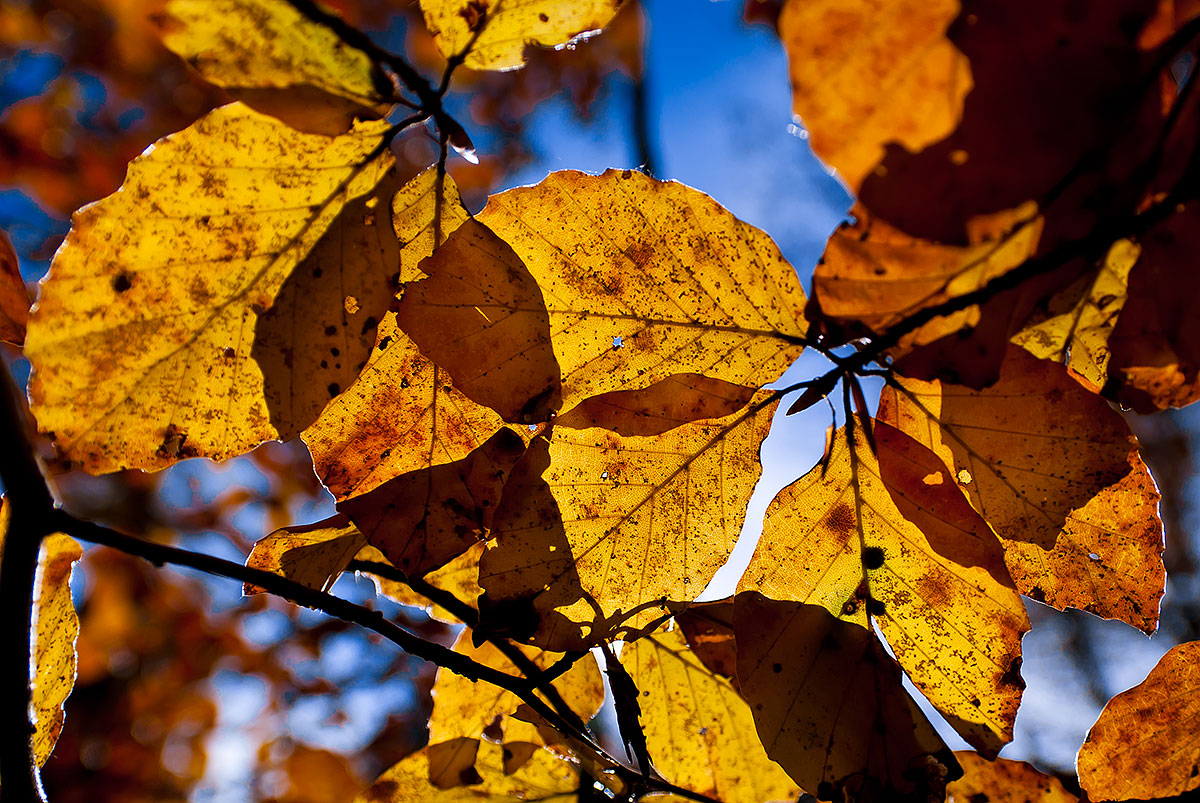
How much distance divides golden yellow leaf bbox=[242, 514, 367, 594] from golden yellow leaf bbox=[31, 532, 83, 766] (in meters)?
0.13

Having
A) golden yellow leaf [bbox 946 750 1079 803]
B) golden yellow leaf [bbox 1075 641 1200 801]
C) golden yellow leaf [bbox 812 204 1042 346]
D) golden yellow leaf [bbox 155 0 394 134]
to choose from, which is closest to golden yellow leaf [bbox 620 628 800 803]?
golden yellow leaf [bbox 946 750 1079 803]

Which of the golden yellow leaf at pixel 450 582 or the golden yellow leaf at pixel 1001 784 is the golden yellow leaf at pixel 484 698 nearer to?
the golden yellow leaf at pixel 450 582

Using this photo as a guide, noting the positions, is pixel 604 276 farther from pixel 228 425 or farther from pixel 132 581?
pixel 132 581

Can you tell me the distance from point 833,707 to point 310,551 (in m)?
0.45

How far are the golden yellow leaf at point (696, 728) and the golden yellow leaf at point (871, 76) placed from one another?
0.60 metres

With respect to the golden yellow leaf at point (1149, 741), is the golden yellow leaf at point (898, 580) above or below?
above

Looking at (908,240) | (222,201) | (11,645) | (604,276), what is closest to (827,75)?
(908,240)

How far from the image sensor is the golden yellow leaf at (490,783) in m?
0.70

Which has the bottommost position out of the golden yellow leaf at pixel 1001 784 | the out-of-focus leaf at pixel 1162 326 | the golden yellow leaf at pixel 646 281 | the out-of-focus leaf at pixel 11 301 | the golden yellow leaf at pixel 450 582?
the golden yellow leaf at pixel 1001 784

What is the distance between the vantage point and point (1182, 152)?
1.09 ft

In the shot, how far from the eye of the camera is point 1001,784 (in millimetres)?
654

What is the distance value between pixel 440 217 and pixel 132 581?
17.9 feet

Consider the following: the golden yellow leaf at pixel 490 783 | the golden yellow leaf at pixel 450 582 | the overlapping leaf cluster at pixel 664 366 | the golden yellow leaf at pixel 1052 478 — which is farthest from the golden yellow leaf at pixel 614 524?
the golden yellow leaf at pixel 490 783

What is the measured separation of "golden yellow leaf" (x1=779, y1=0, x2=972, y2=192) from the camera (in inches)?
11.5
